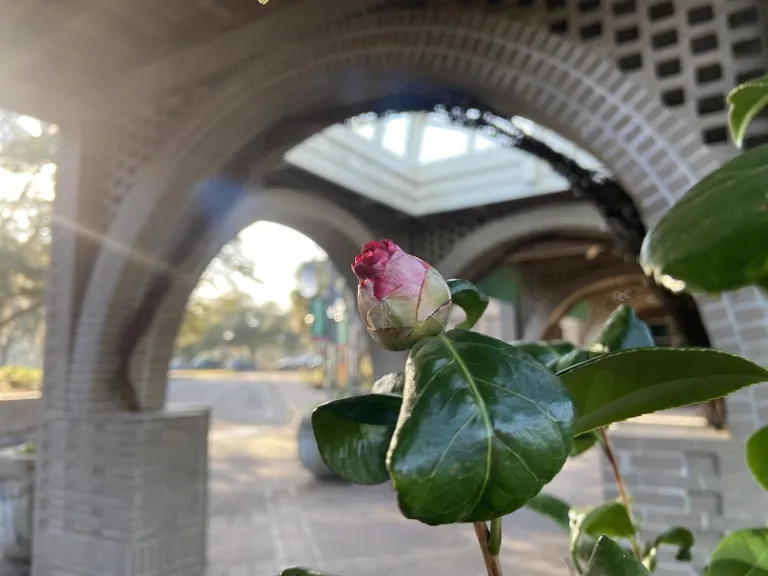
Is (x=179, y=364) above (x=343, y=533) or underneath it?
above

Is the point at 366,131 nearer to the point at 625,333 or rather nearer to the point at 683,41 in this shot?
the point at 683,41

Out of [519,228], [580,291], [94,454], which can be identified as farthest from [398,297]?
[580,291]

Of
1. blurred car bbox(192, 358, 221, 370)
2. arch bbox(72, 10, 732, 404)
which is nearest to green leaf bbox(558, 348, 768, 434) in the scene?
arch bbox(72, 10, 732, 404)

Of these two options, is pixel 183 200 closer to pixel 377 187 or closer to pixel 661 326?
pixel 377 187

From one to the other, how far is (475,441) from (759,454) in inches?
14.3

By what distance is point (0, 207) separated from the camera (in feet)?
28.8

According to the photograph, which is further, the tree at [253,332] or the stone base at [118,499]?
the tree at [253,332]

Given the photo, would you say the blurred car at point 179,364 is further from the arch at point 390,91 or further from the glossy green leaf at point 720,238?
the glossy green leaf at point 720,238

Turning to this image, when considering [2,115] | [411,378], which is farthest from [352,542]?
[2,115]

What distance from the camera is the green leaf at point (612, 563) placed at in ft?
1.70

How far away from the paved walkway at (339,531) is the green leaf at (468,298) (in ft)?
8.38

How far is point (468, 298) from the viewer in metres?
0.66

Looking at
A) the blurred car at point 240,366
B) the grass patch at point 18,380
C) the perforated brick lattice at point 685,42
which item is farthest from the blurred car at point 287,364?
the perforated brick lattice at point 685,42

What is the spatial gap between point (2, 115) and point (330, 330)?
19.4 feet
